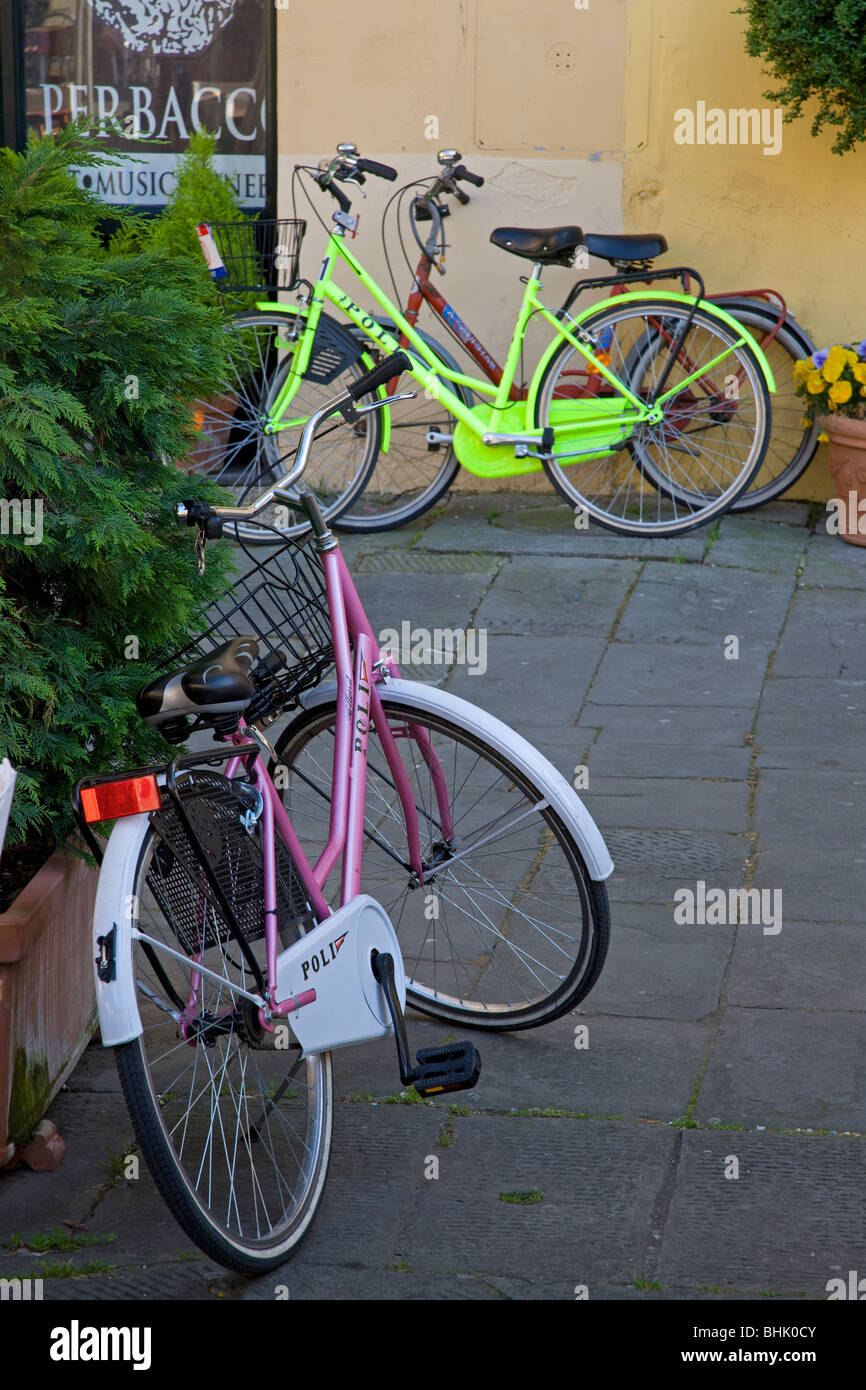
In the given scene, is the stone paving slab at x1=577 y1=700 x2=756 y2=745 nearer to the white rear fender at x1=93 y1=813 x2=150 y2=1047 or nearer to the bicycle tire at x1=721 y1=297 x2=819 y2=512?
the bicycle tire at x1=721 y1=297 x2=819 y2=512

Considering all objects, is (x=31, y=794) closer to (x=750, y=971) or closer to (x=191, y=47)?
(x=750, y=971)

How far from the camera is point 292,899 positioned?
277 centimetres

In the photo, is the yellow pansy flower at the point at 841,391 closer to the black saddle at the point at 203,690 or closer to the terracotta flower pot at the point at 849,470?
the terracotta flower pot at the point at 849,470

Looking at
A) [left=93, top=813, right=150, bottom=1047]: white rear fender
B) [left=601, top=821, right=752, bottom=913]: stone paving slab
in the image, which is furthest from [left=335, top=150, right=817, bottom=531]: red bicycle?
[left=93, top=813, right=150, bottom=1047]: white rear fender

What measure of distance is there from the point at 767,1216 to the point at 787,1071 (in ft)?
1.56

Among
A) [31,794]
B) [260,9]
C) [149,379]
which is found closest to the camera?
[31,794]

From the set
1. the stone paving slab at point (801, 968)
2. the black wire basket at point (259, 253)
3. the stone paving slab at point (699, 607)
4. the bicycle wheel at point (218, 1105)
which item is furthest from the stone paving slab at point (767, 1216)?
the black wire basket at point (259, 253)

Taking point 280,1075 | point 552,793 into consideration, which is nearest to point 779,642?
point 552,793

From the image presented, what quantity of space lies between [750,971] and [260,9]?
18.0 ft

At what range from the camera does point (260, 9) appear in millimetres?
7164

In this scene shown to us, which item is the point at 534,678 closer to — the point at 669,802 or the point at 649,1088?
the point at 669,802

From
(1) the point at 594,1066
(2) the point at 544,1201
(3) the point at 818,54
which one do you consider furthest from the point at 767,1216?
(3) the point at 818,54

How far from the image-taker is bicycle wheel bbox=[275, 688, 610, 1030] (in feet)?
10.4

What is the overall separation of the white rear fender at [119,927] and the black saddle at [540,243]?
4.55 metres
